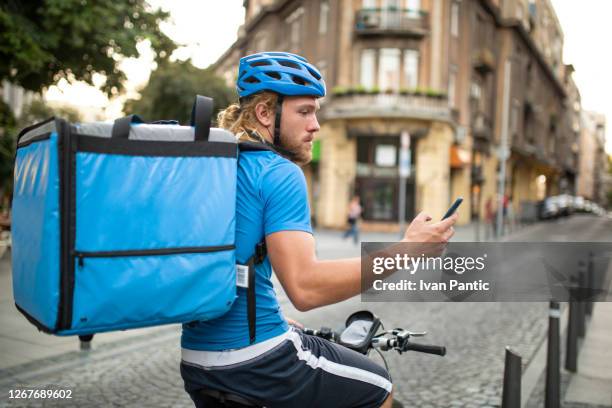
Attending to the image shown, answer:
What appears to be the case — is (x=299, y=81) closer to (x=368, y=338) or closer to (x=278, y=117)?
(x=278, y=117)

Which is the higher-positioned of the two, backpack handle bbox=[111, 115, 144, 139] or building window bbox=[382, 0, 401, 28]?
building window bbox=[382, 0, 401, 28]

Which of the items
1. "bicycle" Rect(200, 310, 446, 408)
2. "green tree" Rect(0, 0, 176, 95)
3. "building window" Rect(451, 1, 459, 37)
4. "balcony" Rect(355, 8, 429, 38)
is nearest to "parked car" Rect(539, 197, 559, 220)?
"building window" Rect(451, 1, 459, 37)

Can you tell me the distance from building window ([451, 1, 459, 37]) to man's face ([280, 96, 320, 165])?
29.0m

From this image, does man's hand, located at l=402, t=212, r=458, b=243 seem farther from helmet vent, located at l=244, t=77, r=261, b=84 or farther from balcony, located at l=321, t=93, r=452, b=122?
balcony, located at l=321, t=93, r=452, b=122

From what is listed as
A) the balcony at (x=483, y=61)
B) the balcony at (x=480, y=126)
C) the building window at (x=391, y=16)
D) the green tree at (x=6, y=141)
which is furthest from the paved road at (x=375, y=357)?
the balcony at (x=483, y=61)

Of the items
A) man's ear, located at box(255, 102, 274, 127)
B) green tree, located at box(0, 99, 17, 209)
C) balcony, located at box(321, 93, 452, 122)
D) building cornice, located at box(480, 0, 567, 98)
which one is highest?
building cornice, located at box(480, 0, 567, 98)

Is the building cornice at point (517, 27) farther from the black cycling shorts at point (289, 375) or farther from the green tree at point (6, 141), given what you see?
the black cycling shorts at point (289, 375)

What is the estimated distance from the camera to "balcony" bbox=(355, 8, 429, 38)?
26.6m

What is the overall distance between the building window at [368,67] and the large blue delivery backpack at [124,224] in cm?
2616

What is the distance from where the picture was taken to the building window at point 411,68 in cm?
2692

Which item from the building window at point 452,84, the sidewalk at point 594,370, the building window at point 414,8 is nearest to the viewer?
the sidewalk at point 594,370

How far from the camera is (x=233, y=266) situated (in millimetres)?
1609

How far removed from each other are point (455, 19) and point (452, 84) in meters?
3.34

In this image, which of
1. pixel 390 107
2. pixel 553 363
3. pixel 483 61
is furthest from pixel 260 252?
pixel 483 61
